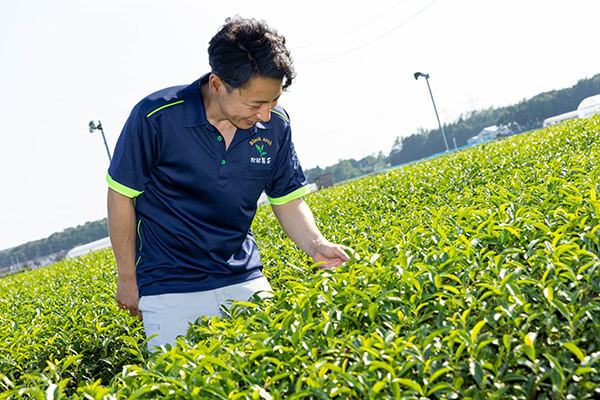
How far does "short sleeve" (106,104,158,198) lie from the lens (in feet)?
8.72

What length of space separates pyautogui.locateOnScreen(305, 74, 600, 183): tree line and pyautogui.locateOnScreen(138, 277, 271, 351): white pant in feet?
192

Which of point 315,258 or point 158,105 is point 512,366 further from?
point 158,105

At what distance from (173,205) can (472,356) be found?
194cm

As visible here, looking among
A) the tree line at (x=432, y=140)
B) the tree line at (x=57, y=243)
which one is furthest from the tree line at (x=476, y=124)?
the tree line at (x=57, y=243)

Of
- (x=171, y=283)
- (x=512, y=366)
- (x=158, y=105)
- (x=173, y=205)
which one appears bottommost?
(x=512, y=366)

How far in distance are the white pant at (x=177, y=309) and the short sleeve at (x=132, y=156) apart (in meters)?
0.63

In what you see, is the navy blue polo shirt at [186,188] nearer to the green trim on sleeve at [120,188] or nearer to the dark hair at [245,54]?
the green trim on sleeve at [120,188]

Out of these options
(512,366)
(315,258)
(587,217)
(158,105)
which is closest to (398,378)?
(512,366)

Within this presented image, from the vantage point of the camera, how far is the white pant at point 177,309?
2785mm

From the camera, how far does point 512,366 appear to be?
1427 millimetres

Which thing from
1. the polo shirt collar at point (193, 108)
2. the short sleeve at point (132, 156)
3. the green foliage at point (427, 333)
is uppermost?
the polo shirt collar at point (193, 108)

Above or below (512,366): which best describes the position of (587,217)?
above

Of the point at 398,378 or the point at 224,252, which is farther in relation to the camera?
the point at 224,252

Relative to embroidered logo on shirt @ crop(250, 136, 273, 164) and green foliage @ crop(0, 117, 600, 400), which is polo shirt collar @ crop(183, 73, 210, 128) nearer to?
embroidered logo on shirt @ crop(250, 136, 273, 164)
